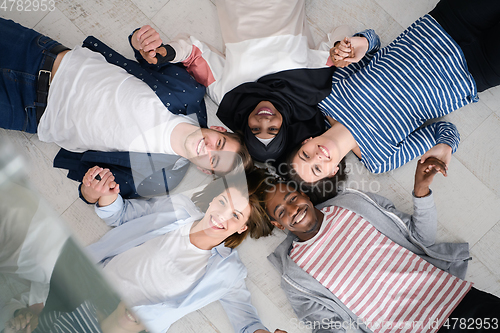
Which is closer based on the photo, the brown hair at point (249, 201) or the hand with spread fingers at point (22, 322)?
the hand with spread fingers at point (22, 322)

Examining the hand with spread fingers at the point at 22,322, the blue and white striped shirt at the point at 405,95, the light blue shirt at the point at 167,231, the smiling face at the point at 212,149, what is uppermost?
the blue and white striped shirt at the point at 405,95

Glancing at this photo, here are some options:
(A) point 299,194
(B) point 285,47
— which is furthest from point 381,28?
(A) point 299,194

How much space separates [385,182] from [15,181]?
53.9 inches

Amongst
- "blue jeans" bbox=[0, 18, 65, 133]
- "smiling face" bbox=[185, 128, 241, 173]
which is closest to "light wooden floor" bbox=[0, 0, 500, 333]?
"blue jeans" bbox=[0, 18, 65, 133]

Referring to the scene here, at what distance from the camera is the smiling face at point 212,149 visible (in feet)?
3.79

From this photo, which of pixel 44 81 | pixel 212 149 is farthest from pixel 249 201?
pixel 44 81

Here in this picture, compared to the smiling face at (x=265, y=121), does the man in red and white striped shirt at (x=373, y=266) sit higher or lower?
lower

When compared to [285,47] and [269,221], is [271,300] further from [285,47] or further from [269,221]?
[285,47]

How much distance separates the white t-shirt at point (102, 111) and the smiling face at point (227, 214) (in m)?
0.27

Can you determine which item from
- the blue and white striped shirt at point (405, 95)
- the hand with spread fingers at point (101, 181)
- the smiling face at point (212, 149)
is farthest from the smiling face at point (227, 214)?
the blue and white striped shirt at point (405, 95)

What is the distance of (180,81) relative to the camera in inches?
51.5

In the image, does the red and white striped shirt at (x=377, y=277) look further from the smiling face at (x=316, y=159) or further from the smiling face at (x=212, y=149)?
the smiling face at (x=212, y=149)

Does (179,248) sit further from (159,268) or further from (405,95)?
(405,95)

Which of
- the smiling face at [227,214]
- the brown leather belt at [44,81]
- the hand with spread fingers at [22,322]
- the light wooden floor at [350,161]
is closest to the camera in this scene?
the hand with spread fingers at [22,322]
